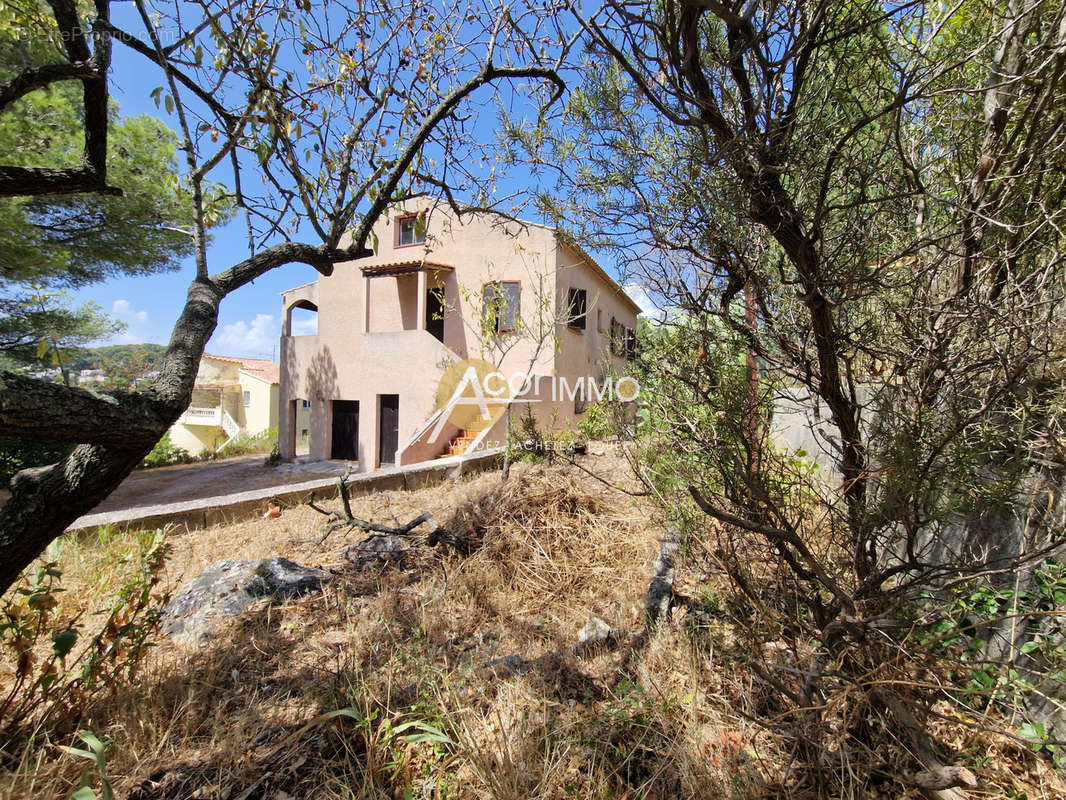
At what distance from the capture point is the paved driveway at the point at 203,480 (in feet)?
32.5

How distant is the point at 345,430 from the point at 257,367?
18.8 m

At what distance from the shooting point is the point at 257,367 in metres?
28.9

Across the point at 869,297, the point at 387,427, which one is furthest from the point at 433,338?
the point at 869,297

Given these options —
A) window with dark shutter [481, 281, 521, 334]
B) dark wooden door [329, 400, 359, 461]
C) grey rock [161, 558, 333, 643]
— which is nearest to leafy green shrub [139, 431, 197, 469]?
dark wooden door [329, 400, 359, 461]

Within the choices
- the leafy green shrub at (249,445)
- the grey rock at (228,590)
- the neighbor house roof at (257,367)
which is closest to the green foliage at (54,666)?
the grey rock at (228,590)

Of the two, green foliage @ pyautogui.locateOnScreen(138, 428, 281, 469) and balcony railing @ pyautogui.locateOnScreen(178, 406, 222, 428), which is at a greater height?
balcony railing @ pyautogui.locateOnScreen(178, 406, 222, 428)

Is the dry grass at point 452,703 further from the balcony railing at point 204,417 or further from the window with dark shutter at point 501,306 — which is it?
the balcony railing at point 204,417

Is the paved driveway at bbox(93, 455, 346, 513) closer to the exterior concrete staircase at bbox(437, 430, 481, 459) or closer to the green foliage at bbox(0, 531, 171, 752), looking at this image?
the exterior concrete staircase at bbox(437, 430, 481, 459)

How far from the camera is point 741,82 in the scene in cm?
160

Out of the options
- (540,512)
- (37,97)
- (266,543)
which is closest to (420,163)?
(540,512)

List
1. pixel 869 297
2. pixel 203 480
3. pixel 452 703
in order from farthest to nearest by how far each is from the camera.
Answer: pixel 203 480 → pixel 452 703 → pixel 869 297

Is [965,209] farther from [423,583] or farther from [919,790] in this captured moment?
[423,583]

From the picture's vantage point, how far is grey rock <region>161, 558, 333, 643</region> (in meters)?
2.56

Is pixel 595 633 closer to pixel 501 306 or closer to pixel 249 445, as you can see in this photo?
pixel 501 306
